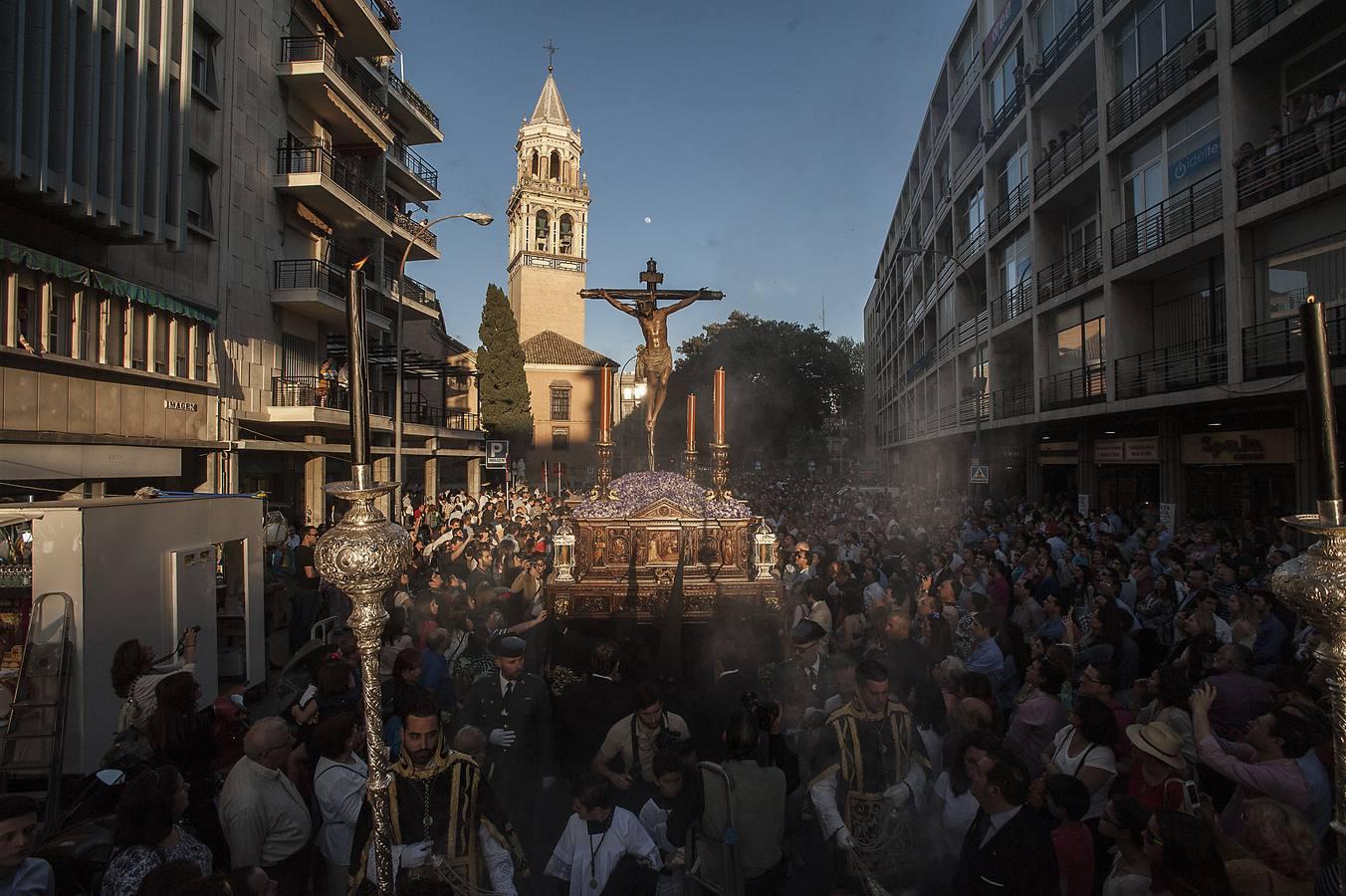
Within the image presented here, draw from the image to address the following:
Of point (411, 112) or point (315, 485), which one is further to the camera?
point (411, 112)

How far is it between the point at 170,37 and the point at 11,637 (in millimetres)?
13376

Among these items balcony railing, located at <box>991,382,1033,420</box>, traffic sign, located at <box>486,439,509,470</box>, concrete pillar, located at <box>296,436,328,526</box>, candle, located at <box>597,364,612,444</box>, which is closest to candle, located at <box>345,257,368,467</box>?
candle, located at <box>597,364,612,444</box>

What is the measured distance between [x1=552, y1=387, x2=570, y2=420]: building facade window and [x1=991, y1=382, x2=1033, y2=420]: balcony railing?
3333cm

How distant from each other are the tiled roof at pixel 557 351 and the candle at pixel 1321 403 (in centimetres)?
5085

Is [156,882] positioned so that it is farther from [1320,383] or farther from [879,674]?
[1320,383]

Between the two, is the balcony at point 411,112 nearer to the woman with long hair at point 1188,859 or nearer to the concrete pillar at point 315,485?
the concrete pillar at point 315,485

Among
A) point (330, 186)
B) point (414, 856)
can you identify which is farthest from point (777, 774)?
point (330, 186)

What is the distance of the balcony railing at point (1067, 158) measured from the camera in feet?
61.7

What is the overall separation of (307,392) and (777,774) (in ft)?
65.7

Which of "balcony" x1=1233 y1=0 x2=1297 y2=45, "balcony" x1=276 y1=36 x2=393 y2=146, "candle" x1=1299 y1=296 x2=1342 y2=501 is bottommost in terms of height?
"candle" x1=1299 y1=296 x2=1342 y2=501

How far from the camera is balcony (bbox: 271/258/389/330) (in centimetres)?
1962

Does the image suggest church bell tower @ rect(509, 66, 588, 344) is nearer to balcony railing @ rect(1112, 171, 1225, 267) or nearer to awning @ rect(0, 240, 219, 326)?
awning @ rect(0, 240, 219, 326)

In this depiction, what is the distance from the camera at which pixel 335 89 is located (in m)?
21.0

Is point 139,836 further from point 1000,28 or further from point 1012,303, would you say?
point 1000,28
